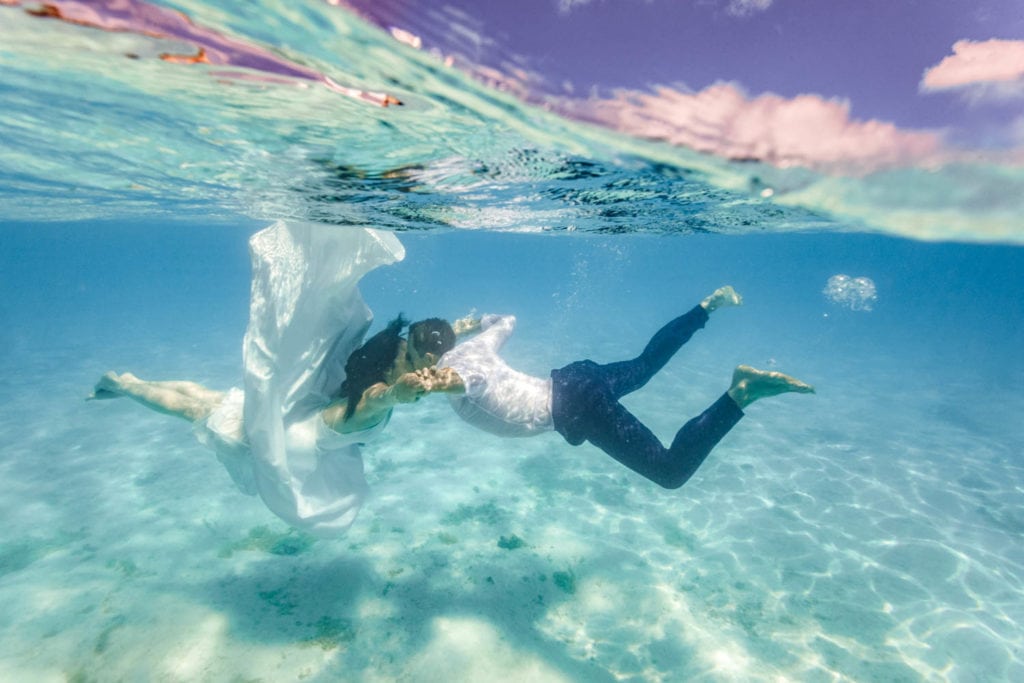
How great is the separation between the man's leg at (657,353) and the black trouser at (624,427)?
182mm

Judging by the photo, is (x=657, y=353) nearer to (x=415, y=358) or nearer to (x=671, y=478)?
(x=671, y=478)

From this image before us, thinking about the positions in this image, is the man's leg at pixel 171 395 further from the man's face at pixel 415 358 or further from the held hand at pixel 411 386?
the held hand at pixel 411 386

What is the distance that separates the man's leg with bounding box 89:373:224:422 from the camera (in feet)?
22.2

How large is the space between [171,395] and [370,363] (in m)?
3.48

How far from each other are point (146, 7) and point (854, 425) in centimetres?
2062

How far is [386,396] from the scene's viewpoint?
492 cm

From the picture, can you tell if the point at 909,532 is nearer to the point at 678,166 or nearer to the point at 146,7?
the point at 678,166

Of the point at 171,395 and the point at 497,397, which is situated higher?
the point at 497,397

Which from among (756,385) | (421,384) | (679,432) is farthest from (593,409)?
(421,384)

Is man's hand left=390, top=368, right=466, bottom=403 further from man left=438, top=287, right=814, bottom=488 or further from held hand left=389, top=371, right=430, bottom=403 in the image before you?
man left=438, top=287, right=814, bottom=488

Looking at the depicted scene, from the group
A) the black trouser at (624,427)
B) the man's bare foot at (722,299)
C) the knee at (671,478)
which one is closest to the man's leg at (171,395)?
the black trouser at (624,427)

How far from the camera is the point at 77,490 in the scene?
9.57 meters

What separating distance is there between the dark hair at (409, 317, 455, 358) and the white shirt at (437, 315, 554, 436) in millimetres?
187

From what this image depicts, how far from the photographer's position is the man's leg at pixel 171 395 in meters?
6.76
